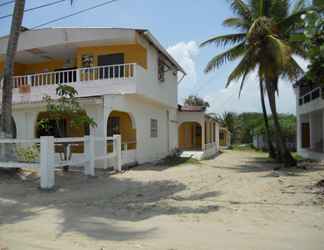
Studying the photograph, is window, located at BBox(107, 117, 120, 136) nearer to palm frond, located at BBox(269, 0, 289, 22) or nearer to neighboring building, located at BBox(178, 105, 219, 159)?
neighboring building, located at BBox(178, 105, 219, 159)

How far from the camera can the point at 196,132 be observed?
1192 inches

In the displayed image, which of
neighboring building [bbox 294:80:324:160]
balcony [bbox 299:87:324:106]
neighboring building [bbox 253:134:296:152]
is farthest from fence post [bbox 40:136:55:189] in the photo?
neighboring building [bbox 253:134:296:152]

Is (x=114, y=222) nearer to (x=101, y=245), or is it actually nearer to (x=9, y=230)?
(x=101, y=245)

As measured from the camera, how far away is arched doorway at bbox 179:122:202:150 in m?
29.2

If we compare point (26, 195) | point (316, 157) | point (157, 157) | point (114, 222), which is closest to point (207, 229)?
point (114, 222)

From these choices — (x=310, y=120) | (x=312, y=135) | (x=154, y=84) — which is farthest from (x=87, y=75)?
(x=312, y=135)

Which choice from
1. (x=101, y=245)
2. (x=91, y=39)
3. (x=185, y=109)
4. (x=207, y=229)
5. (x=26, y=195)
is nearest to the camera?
(x=101, y=245)

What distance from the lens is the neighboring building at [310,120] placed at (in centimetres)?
2206

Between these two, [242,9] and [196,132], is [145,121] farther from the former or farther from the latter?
[196,132]

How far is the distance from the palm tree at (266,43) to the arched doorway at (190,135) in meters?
11.1

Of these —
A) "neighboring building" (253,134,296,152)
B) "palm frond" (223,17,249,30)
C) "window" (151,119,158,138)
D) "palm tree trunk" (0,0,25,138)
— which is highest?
"palm frond" (223,17,249,30)

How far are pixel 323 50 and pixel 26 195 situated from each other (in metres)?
9.12

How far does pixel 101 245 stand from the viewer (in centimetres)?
500

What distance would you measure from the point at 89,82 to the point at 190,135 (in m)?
15.9
